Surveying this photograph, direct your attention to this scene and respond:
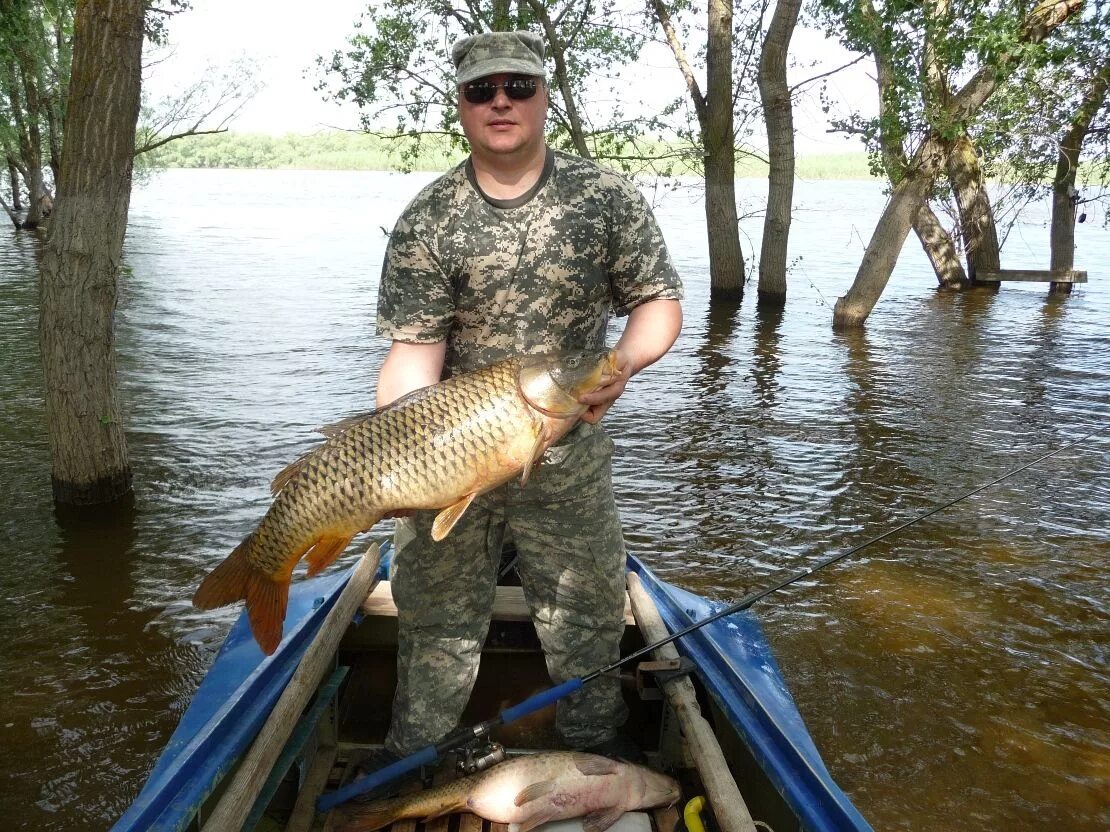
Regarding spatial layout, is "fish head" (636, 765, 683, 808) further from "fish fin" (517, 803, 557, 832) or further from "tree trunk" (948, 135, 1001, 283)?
"tree trunk" (948, 135, 1001, 283)

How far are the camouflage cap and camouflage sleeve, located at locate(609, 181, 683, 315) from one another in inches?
21.0

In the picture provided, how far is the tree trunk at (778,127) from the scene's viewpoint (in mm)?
17719

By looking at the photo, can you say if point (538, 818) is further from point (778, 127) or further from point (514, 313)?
point (778, 127)

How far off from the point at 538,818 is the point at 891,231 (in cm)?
1505

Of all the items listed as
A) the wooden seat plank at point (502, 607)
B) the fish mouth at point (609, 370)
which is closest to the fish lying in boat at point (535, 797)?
the wooden seat plank at point (502, 607)

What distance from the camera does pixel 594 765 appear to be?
3.57 metres

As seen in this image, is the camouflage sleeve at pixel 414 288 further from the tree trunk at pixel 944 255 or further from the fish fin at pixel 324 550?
the tree trunk at pixel 944 255

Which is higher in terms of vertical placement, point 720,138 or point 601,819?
point 720,138

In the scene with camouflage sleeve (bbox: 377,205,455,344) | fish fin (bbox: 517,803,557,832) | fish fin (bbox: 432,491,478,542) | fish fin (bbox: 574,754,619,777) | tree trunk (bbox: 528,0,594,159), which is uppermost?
tree trunk (bbox: 528,0,594,159)

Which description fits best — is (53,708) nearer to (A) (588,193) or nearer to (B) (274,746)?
(B) (274,746)

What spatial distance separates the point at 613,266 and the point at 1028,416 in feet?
33.4

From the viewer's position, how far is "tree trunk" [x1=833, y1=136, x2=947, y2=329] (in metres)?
15.8

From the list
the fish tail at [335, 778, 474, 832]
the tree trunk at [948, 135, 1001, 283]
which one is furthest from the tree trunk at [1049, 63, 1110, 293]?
the fish tail at [335, 778, 474, 832]

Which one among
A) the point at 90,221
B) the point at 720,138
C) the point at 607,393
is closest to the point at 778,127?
the point at 720,138
